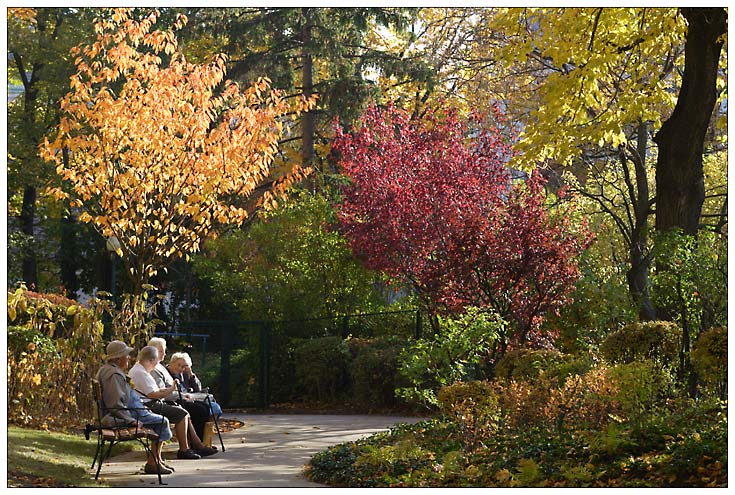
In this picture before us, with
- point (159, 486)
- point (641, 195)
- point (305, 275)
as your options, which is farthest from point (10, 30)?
point (159, 486)

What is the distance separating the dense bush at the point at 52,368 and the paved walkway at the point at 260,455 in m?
1.53

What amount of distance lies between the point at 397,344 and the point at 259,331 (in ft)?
8.99

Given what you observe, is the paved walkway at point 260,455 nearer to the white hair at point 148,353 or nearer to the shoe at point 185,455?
the shoe at point 185,455

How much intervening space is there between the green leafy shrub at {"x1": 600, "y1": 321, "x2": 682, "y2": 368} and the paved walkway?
3.08 metres

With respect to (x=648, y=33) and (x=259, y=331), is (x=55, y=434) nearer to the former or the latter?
(x=259, y=331)

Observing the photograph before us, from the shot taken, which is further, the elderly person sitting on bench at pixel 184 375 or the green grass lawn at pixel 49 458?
the elderly person sitting on bench at pixel 184 375

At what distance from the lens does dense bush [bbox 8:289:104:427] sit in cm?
1105

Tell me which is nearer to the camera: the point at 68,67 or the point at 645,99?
the point at 645,99

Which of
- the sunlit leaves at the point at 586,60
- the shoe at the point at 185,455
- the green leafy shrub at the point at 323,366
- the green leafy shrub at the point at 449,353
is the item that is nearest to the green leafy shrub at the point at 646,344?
the green leafy shrub at the point at 449,353

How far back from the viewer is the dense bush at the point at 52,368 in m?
11.0

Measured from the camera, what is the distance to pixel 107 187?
1214cm

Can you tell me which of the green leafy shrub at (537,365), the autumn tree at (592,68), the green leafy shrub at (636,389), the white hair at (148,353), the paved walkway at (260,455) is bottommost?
the paved walkway at (260,455)

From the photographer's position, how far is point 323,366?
15.5 m

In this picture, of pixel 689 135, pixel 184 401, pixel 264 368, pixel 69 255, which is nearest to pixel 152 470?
pixel 184 401
